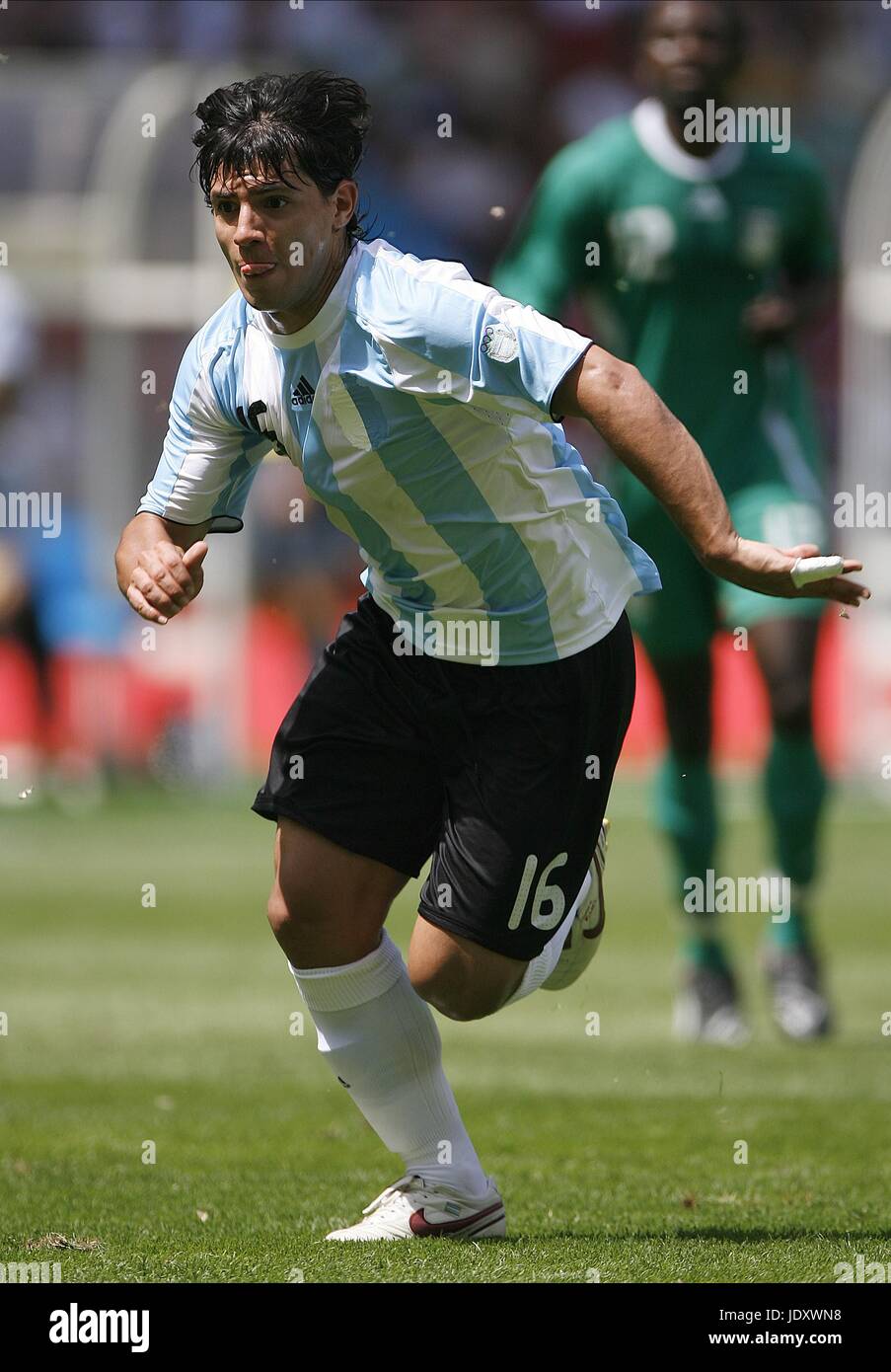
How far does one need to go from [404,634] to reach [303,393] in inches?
22.4

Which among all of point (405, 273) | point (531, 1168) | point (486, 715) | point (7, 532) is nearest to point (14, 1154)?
point (531, 1168)

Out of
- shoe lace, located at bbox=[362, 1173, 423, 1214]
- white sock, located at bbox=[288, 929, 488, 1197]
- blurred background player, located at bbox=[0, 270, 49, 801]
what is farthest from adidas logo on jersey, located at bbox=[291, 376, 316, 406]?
blurred background player, located at bbox=[0, 270, 49, 801]

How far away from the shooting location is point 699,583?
6.85m

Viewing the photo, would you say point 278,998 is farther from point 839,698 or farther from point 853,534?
point 853,534

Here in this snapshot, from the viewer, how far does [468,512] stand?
3957 millimetres

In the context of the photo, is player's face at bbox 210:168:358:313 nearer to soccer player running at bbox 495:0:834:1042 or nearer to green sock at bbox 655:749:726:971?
soccer player running at bbox 495:0:834:1042

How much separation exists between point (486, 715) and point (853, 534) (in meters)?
11.8

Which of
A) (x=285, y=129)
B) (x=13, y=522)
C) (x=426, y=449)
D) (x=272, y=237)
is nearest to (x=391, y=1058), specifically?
(x=426, y=449)

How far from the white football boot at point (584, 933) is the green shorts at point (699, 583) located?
2.40 meters

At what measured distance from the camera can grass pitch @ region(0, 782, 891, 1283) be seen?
3869 millimetres

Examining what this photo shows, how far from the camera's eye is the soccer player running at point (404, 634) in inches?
147

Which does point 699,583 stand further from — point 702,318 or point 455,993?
point 455,993

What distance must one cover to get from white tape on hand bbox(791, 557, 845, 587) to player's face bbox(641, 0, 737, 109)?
11.6 feet

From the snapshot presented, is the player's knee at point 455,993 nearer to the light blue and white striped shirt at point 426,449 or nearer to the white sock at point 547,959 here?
the white sock at point 547,959
